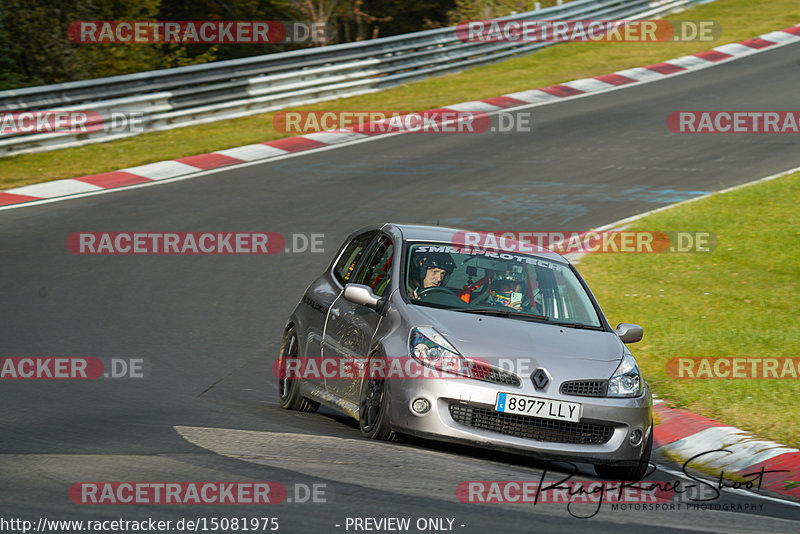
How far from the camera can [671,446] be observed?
8086 millimetres

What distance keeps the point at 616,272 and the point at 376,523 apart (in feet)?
27.3

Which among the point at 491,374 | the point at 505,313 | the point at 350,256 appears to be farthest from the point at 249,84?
the point at 491,374

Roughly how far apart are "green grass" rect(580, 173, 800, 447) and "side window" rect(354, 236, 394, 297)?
2618 millimetres

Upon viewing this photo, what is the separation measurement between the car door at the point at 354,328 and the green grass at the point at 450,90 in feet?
A: 32.5

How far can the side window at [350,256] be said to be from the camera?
8.73m

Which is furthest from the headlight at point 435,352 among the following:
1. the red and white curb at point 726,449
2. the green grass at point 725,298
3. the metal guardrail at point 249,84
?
the metal guardrail at point 249,84

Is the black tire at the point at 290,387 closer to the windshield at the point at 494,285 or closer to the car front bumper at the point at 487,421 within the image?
the windshield at the point at 494,285

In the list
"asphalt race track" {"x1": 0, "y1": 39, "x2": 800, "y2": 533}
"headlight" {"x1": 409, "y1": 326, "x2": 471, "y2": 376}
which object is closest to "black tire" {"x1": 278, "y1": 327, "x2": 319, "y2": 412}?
"asphalt race track" {"x1": 0, "y1": 39, "x2": 800, "y2": 533}

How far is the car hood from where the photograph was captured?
6938mm

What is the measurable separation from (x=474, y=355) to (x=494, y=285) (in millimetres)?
1134

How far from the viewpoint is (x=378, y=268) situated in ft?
27.1

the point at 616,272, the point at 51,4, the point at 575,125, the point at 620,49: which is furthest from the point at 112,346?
the point at 620,49

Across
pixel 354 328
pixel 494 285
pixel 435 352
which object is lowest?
pixel 354 328

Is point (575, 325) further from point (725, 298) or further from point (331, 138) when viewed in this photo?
point (331, 138)
